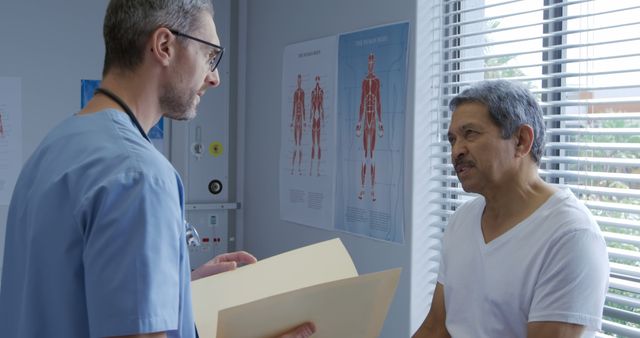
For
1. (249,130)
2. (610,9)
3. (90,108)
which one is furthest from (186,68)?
(249,130)

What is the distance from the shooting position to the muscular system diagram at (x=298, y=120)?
2898 millimetres

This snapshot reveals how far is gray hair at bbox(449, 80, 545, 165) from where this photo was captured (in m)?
1.66

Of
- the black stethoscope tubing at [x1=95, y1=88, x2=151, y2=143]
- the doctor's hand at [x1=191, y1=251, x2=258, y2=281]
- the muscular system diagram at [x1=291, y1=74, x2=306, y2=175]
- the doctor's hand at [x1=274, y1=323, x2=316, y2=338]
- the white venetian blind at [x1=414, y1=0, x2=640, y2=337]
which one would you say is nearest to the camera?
the black stethoscope tubing at [x1=95, y1=88, x2=151, y2=143]

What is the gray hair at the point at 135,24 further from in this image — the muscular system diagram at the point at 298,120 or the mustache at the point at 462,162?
the muscular system diagram at the point at 298,120

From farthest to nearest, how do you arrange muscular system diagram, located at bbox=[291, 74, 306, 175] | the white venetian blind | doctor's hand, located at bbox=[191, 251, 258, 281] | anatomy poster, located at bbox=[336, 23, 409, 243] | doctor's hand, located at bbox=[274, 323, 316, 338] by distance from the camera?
muscular system diagram, located at bbox=[291, 74, 306, 175] < anatomy poster, located at bbox=[336, 23, 409, 243] < the white venetian blind < doctor's hand, located at bbox=[191, 251, 258, 281] < doctor's hand, located at bbox=[274, 323, 316, 338]

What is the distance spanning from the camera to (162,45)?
115 centimetres

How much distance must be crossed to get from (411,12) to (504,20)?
32 centimetres

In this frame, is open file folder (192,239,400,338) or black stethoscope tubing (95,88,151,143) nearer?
black stethoscope tubing (95,88,151,143)

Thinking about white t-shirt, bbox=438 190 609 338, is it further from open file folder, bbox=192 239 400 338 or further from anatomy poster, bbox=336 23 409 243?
anatomy poster, bbox=336 23 409 243

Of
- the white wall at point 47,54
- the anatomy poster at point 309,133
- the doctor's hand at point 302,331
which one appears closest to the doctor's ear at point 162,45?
the doctor's hand at point 302,331

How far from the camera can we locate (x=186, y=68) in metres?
1.19

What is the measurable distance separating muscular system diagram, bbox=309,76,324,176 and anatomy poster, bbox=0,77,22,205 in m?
1.37

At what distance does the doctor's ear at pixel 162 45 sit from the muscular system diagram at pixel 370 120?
1348 millimetres

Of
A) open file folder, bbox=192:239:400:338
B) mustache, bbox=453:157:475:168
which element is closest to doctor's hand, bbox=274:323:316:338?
open file folder, bbox=192:239:400:338
